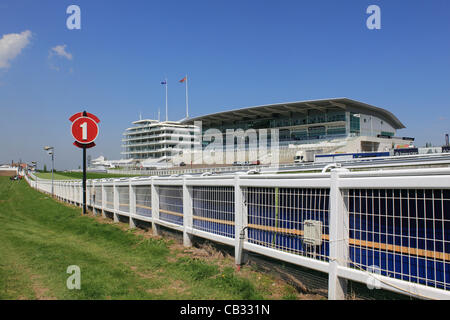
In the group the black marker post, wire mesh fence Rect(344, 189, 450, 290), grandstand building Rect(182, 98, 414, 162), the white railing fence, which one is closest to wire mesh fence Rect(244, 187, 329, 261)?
the white railing fence

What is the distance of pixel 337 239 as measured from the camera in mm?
4121

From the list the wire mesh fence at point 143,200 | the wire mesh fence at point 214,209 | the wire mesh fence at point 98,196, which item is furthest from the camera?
the wire mesh fence at point 98,196

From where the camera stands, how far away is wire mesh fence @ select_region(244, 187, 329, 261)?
14.9ft

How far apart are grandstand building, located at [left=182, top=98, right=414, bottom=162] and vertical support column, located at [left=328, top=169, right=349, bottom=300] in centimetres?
5868

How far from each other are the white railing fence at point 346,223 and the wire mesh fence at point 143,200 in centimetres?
321

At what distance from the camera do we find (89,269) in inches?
229

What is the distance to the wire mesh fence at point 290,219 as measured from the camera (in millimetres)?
4527

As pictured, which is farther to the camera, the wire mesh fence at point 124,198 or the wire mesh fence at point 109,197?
the wire mesh fence at point 109,197

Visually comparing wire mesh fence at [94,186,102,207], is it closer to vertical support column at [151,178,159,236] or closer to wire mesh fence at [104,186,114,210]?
wire mesh fence at [104,186,114,210]

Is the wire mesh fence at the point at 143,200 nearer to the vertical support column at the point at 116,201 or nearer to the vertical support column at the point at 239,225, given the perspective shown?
the vertical support column at the point at 116,201

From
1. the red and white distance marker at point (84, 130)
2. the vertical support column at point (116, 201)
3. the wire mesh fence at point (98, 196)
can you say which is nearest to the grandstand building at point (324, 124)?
the red and white distance marker at point (84, 130)

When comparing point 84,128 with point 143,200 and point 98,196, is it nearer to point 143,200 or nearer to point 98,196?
point 98,196
